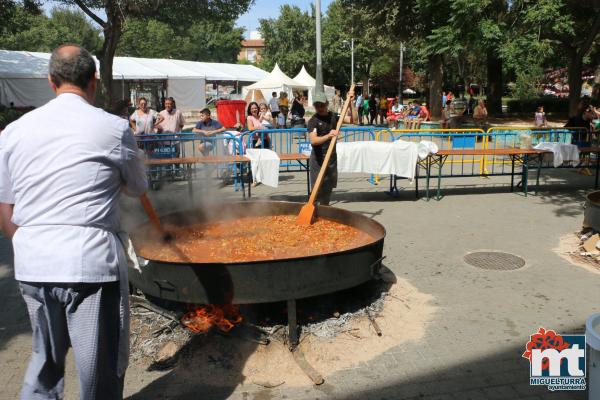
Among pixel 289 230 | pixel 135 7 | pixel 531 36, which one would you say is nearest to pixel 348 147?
pixel 289 230

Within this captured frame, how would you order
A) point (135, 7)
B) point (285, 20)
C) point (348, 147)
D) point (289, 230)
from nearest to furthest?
point (289, 230) < point (348, 147) < point (135, 7) < point (285, 20)

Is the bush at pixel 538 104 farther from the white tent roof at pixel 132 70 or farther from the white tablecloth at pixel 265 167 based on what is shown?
the white tablecloth at pixel 265 167

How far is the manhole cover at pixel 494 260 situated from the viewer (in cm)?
625

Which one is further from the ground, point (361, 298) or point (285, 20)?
point (285, 20)

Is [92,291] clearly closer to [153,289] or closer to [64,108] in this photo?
[64,108]

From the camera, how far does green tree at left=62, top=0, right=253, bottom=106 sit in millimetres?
19406

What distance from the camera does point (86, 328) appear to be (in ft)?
8.00

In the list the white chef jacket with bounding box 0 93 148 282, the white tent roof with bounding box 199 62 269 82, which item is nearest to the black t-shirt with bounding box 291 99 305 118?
the white tent roof with bounding box 199 62 269 82

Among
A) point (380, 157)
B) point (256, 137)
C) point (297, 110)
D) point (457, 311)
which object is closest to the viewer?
point (457, 311)

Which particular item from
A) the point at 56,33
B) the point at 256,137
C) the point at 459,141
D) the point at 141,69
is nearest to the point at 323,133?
the point at 256,137

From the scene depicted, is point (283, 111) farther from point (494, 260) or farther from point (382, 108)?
point (494, 260)

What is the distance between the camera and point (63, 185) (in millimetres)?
2303

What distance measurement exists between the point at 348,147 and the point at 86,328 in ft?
24.8

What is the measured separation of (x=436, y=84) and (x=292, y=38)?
3813 cm
